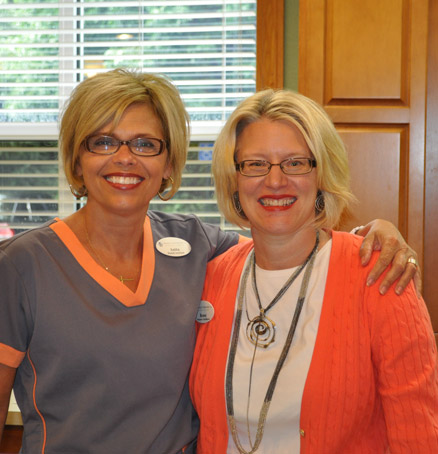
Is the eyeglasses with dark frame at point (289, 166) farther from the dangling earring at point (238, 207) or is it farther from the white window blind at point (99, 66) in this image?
the white window blind at point (99, 66)

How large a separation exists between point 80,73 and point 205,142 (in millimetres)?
759

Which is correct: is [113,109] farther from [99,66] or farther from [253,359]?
[99,66]

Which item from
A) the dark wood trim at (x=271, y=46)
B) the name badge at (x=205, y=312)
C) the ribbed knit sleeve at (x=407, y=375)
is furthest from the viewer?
the dark wood trim at (x=271, y=46)

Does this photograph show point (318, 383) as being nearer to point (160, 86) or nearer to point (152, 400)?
point (152, 400)

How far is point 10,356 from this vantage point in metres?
1.39

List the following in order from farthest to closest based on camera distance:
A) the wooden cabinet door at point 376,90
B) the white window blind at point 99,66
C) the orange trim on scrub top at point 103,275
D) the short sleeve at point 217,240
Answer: the white window blind at point 99,66 < the wooden cabinet door at point 376,90 < the short sleeve at point 217,240 < the orange trim on scrub top at point 103,275

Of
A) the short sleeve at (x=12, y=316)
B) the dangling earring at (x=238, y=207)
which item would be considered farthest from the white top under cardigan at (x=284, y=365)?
the short sleeve at (x=12, y=316)

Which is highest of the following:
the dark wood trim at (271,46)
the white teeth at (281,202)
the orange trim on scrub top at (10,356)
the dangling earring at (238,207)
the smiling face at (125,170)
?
the dark wood trim at (271,46)

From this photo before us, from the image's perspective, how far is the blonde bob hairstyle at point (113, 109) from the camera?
1.50 metres

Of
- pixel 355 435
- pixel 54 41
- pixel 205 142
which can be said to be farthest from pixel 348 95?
pixel 54 41

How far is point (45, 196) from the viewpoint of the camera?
9.68 feet

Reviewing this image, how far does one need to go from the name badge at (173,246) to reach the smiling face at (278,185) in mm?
281

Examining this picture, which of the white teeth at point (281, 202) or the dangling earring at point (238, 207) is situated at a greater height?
the white teeth at point (281, 202)

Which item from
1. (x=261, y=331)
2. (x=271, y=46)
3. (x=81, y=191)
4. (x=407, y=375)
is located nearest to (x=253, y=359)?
(x=261, y=331)
